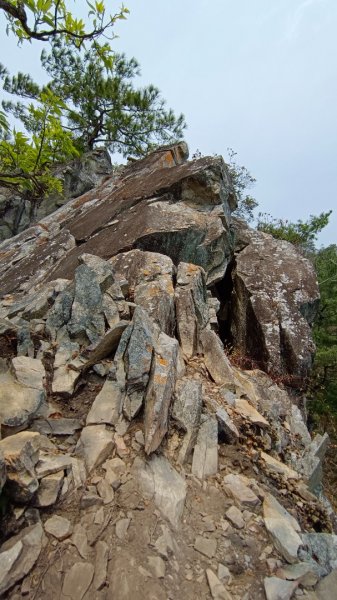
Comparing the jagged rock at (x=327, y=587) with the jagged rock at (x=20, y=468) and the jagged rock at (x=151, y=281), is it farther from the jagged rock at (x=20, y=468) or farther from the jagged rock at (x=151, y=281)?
the jagged rock at (x=151, y=281)

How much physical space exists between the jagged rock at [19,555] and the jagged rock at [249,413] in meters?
2.95

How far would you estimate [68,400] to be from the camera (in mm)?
4242

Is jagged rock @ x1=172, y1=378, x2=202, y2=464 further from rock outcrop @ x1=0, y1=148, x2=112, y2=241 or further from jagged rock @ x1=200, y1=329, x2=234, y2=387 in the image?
rock outcrop @ x1=0, y1=148, x2=112, y2=241

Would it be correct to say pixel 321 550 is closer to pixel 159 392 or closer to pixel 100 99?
pixel 159 392

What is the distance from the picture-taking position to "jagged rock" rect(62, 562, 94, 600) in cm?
248

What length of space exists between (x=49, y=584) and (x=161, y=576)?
2.77 ft

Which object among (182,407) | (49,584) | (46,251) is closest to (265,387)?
(182,407)

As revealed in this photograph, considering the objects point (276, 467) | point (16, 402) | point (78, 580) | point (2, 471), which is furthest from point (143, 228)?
point (78, 580)

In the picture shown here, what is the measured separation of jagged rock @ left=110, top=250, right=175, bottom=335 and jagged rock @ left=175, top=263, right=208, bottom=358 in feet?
0.65

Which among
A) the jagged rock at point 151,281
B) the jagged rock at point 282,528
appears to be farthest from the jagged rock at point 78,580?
the jagged rock at point 151,281

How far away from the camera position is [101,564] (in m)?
2.65

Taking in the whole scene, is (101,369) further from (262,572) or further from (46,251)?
(46,251)

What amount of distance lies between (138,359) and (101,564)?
2.18m

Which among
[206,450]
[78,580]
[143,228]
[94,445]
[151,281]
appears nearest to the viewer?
[78,580]
